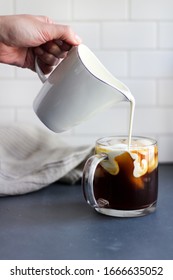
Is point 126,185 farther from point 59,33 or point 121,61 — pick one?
point 121,61

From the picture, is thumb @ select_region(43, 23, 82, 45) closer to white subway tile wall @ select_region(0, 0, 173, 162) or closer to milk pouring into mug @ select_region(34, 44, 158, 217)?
milk pouring into mug @ select_region(34, 44, 158, 217)

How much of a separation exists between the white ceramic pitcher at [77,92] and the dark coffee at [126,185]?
95mm

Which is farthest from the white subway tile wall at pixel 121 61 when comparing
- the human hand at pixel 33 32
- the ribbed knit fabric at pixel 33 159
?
the human hand at pixel 33 32

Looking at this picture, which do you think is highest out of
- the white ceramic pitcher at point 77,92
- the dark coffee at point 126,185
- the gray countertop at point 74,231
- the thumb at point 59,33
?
the thumb at point 59,33

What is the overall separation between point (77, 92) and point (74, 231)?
0.71 feet

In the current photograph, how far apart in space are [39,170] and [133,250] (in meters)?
0.34

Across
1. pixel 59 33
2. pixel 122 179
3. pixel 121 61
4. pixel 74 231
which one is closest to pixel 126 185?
pixel 122 179

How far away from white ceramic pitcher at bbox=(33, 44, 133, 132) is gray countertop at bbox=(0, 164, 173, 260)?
16 cm

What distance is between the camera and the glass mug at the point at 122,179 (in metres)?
0.81

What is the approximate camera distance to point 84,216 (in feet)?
2.81

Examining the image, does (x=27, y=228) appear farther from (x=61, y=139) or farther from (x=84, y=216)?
(x=61, y=139)

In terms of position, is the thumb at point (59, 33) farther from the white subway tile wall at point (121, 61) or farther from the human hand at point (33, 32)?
the white subway tile wall at point (121, 61)

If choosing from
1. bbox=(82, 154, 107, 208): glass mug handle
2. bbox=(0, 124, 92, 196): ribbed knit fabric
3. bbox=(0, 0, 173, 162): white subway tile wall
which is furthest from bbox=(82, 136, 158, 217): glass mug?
bbox=(0, 0, 173, 162): white subway tile wall
